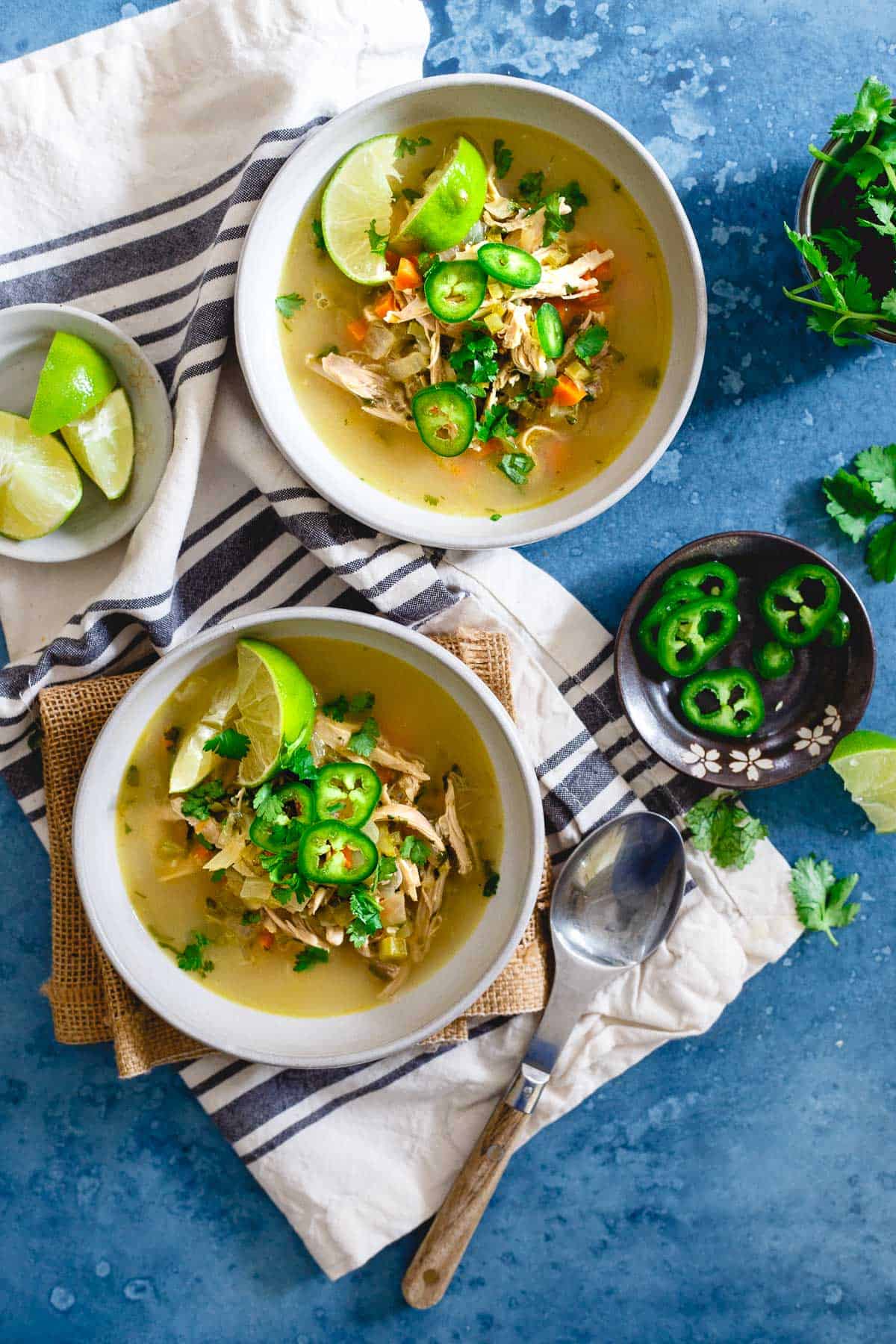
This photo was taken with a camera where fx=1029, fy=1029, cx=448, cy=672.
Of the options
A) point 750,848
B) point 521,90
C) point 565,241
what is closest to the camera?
point 521,90

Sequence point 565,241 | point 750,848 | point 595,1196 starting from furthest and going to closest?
point 595,1196
point 750,848
point 565,241

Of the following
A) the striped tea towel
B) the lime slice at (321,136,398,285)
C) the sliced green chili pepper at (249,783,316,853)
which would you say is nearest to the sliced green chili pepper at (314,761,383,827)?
the sliced green chili pepper at (249,783,316,853)

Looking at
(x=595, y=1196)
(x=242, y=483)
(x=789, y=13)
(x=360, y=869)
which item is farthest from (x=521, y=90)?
(x=595, y=1196)

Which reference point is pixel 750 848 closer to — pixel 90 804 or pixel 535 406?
pixel 535 406

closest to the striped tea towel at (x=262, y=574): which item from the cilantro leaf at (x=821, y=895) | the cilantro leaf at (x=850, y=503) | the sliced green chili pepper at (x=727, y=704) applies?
the cilantro leaf at (x=821, y=895)

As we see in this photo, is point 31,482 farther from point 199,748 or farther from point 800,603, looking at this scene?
point 800,603

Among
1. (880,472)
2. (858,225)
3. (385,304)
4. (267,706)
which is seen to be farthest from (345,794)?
(858,225)
